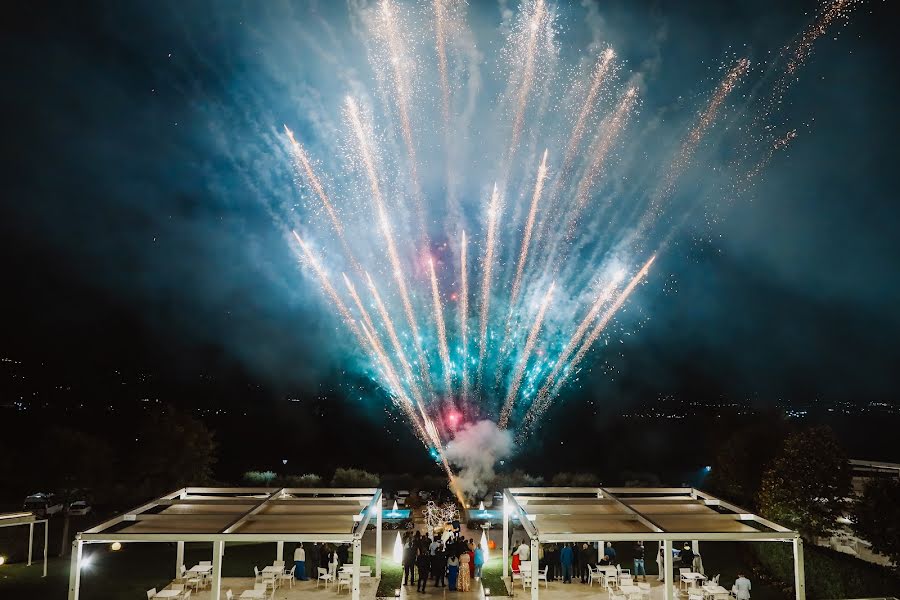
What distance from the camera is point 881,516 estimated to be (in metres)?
12.6

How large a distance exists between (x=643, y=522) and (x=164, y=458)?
1787 centimetres

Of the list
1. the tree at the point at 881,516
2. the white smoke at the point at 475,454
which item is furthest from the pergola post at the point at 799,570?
the white smoke at the point at 475,454

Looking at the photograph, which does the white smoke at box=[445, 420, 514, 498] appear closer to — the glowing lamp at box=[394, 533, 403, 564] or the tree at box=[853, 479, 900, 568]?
the glowing lamp at box=[394, 533, 403, 564]

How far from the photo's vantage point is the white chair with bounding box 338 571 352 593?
14953mm

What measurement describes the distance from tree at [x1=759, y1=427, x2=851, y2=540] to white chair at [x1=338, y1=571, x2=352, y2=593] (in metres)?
9.96

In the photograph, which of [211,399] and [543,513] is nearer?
[543,513]

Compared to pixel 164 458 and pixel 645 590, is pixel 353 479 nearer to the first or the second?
pixel 164 458

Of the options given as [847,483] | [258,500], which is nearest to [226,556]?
[258,500]

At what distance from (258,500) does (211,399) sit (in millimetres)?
71366

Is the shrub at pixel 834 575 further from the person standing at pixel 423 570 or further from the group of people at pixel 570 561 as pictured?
the person standing at pixel 423 570

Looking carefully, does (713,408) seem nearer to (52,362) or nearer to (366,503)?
(52,362)

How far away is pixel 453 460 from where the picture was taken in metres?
33.1

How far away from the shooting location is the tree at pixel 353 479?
2753 cm

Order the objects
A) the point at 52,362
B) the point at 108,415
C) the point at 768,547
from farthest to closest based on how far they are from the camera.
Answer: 1. the point at 52,362
2. the point at 108,415
3. the point at 768,547
